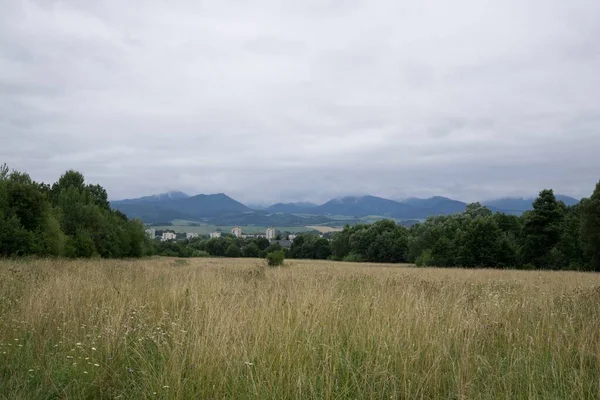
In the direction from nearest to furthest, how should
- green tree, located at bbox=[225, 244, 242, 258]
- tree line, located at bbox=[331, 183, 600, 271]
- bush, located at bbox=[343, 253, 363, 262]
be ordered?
tree line, located at bbox=[331, 183, 600, 271] < bush, located at bbox=[343, 253, 363, 262] < green tree, located at bbox=[225, 244, 242, 258]

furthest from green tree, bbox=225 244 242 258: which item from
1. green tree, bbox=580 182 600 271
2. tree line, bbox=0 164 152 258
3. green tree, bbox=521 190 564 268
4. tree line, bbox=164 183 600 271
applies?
green tree, bbox=580 182 600 271

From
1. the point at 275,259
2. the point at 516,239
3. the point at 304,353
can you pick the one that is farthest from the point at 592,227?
the point at 304,353

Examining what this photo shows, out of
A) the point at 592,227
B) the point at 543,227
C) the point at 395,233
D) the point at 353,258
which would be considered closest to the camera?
the point at 592,227

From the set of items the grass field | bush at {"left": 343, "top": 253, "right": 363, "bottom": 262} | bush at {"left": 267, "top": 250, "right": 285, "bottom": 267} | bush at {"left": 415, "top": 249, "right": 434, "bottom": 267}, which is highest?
the grass field

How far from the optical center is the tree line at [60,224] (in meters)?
33.9

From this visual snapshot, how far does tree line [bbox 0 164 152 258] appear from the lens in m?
33.9

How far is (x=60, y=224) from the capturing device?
53.7m

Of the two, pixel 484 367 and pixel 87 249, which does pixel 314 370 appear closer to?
pixel 484 367

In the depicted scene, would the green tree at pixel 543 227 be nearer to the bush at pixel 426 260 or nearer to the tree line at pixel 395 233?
the tree line at pixel 395 233

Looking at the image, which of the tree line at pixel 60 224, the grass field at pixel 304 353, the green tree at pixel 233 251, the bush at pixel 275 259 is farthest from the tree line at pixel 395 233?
the grass field at pixel 304 353

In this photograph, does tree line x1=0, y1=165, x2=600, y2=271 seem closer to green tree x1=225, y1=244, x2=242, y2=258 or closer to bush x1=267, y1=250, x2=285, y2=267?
bush x1=267, y1=250, x2=285, y2=267

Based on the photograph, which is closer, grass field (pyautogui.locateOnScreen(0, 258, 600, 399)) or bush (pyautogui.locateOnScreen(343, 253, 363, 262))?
grass field (pyautogui.locateOnScreen(0, 258, 600, 399))

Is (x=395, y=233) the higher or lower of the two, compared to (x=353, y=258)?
higher

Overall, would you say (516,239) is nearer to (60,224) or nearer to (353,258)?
(353,258)
